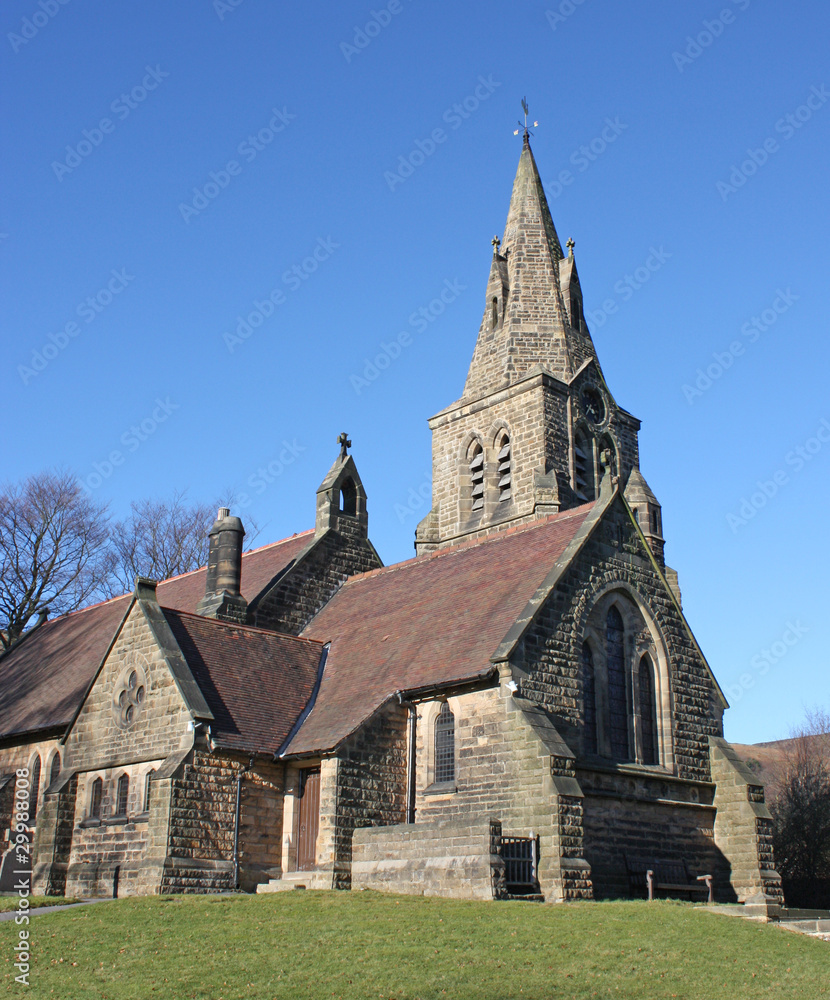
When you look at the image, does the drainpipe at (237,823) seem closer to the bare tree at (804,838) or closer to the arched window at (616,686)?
the arched window at (616,686)

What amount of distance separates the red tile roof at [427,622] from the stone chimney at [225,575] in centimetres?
234

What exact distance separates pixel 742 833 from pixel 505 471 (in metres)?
16.9

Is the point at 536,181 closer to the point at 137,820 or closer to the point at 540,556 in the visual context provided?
the point at 540,556

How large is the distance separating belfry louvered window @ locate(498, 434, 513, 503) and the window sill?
627 inches

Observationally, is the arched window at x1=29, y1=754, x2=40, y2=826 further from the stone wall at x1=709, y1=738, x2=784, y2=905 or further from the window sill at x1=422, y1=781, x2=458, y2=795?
the stone wall at x1=709, y1=738, x2=784, y2=905

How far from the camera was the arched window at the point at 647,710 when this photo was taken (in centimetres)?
2317

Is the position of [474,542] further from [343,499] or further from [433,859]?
[433,859]

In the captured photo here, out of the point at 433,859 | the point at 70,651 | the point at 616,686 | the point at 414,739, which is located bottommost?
the point at 433,859

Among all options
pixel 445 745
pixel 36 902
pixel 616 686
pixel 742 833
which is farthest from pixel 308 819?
pixel 742 833

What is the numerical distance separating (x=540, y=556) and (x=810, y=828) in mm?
17069

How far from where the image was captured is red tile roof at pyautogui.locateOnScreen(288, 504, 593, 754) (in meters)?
22.3

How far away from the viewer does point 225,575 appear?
93.0ft

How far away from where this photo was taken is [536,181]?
140 ft

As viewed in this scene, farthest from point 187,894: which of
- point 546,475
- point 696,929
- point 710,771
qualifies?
point 546,475
